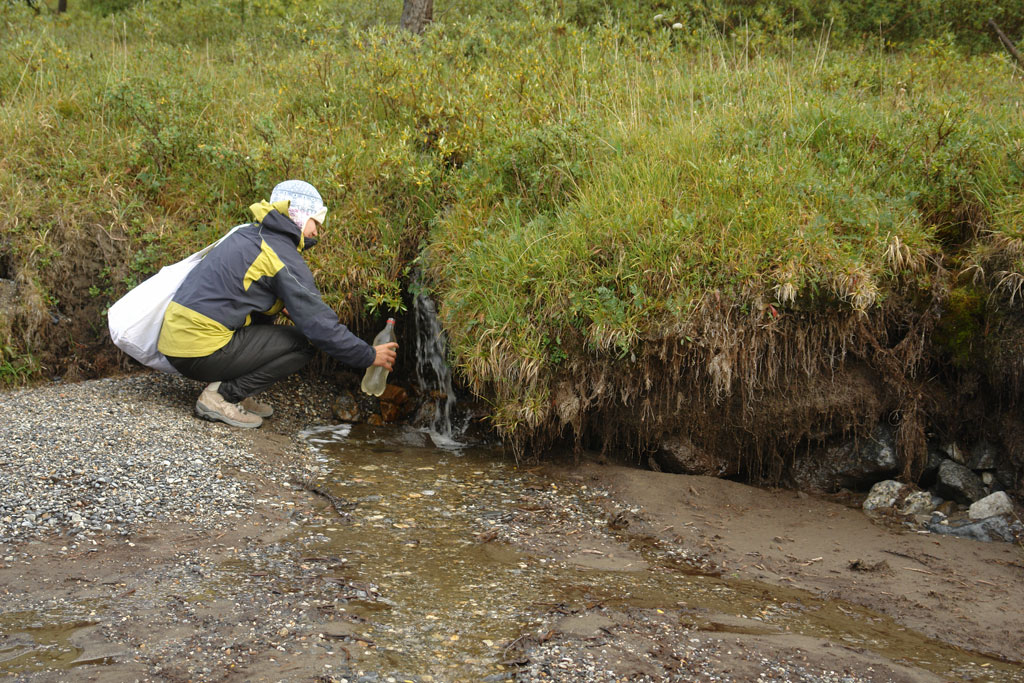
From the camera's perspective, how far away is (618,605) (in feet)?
15.5

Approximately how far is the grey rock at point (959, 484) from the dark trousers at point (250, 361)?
5490mm

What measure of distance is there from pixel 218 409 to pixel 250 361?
503mm

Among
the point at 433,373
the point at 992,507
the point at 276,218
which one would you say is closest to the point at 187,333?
the point at 276,218

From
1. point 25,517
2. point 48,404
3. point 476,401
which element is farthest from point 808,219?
point 48,404

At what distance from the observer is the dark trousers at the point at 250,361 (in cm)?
694

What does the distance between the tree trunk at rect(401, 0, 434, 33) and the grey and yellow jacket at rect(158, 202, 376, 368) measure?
18.2ft

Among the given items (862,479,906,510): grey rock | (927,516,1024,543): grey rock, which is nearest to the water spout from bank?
(862,479,906,510): grey rock

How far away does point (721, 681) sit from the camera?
391 centimetres

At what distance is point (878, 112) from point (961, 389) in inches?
126

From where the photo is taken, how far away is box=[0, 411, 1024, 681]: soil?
3.90m

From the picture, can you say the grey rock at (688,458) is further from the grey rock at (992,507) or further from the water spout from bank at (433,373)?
the water spout from bank at (433,373)

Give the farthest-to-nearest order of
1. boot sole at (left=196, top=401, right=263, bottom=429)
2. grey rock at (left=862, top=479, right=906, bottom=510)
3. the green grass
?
boot sole at (left=196, top=401, right=263, bottom=429) → the green grass → grey rock at (left=862, top=479, right=906, bottom=510)

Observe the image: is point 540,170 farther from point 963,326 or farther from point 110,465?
point 110,465

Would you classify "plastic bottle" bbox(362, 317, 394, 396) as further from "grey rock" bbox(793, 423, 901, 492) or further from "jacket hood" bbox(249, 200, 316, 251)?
"grey rock" bbox(793, 423, 901, 492)
